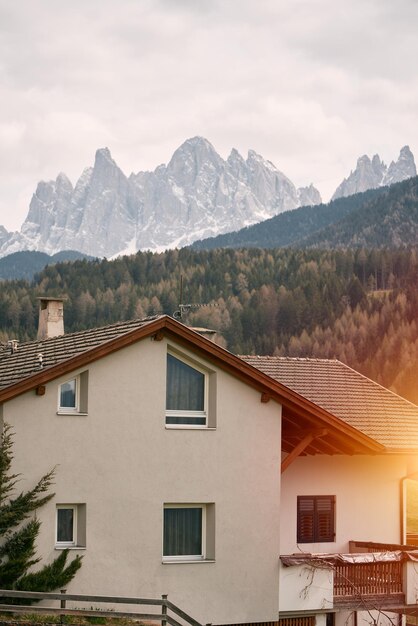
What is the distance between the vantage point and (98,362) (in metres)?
22.8

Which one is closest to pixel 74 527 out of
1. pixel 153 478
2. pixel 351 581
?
pixel 153 478

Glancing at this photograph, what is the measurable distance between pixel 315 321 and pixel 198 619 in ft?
537

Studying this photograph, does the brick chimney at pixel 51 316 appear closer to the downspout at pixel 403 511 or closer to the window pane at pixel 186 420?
the window pane at pixel 186 420

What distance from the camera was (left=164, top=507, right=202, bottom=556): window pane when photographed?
77.4 ft

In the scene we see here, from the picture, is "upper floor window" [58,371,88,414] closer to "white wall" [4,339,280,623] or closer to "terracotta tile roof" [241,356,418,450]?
"white wall" [4,339,280,623]

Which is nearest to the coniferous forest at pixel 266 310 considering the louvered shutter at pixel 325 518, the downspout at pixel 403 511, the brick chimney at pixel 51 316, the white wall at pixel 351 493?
the brick chimney at pixel 51 316

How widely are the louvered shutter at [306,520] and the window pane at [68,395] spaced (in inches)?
296

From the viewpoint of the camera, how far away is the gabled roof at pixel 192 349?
22.2 meters

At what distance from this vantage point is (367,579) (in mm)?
25484

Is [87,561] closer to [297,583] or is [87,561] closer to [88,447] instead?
[88,447]

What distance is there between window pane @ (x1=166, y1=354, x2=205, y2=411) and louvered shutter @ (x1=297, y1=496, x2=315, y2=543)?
16.9 ft

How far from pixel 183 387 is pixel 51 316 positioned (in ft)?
27.4

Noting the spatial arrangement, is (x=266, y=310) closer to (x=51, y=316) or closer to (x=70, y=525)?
(x=51, y=316)

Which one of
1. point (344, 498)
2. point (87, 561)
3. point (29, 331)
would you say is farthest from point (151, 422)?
point (29, 331)
